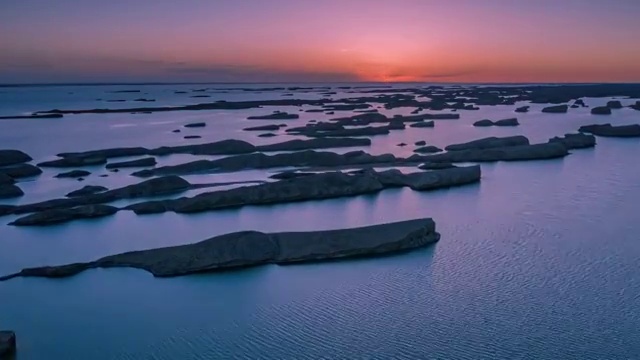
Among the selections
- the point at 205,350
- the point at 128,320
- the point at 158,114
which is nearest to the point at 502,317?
the point at 205,350

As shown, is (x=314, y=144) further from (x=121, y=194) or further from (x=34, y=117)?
(x=34, y=117)

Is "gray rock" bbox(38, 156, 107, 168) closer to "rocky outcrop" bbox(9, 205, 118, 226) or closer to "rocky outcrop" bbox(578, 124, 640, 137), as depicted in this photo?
"rocky outcrop" bbox(9, 205, 118, 226)

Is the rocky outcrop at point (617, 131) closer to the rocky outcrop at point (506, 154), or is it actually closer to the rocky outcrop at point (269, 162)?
the rocky outcrop at point (506, 154)

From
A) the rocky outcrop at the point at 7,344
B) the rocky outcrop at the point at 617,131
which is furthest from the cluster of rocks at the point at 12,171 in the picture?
the rocky outcrop at the point at 617,131

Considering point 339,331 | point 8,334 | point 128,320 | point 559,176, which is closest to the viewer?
point 8,334

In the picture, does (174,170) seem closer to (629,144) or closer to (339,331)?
(339,331)

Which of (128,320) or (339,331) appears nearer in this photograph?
(339,331)

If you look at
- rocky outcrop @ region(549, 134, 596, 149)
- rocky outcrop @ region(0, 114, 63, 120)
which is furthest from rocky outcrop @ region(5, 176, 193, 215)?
rocky outcrop @ region(0, 114, 63, 120)
